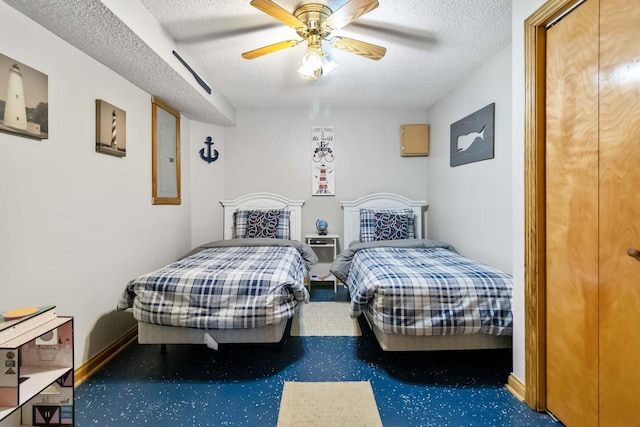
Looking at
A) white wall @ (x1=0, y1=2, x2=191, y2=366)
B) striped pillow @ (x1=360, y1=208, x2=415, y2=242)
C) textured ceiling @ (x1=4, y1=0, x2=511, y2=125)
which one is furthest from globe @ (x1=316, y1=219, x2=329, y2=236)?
white wall @ (x1=0, y1=2, x2=191, y2=366)

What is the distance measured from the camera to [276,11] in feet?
5.43

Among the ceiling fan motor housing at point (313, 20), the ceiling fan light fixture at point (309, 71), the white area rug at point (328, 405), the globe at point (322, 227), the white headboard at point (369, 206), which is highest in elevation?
the ceiling fan motor housing at point (313, 20)

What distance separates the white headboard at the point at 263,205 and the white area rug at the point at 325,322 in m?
0.98

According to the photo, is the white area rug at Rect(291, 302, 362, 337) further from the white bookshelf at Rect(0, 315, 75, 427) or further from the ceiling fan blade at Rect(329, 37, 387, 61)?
the ceiling fan blade at Rect(329, 37, 387, 61)

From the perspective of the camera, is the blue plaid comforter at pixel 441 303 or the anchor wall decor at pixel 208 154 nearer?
the blue plaid comforter at pixel 441 303

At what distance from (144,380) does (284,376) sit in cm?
84

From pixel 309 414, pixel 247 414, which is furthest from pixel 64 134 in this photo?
pixel 309 414

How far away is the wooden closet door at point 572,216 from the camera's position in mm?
1270

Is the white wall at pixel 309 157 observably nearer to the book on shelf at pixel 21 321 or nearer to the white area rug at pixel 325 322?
the white area rug at pixel 325 322

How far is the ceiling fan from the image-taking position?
1611 millimetres

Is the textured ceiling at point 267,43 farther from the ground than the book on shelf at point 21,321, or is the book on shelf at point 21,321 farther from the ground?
the textured ceiling at point 267,43

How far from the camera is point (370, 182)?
3.88 meters

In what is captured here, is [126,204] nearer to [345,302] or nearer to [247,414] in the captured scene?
[247,414]

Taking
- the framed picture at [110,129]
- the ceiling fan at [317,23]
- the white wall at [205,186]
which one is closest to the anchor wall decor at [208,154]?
the white wall at [205,186]
